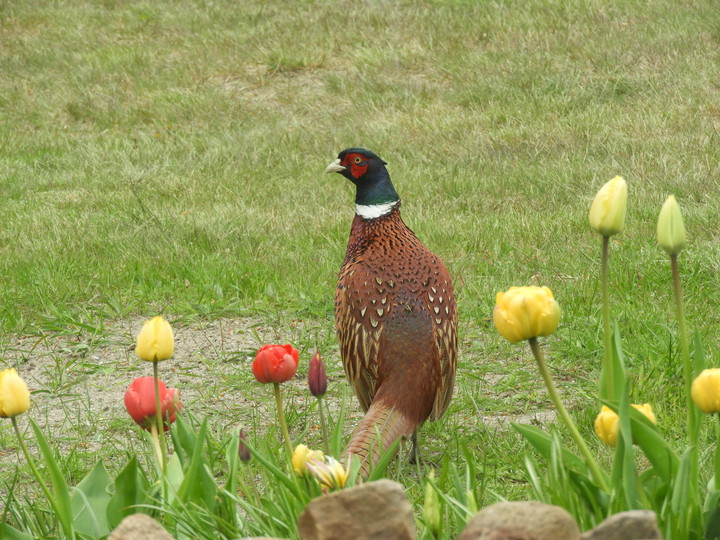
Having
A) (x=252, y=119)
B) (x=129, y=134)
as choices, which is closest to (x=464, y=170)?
(x=252, y=119)

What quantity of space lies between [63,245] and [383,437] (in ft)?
12.6

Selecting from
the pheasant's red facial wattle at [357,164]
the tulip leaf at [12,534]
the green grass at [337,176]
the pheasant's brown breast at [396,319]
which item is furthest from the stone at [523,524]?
the pheasant's red facial wattle at [357,164]

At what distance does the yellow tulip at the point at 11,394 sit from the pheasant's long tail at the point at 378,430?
110cm

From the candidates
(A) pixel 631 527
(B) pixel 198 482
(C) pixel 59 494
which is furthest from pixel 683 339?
(C) pixel 59 494

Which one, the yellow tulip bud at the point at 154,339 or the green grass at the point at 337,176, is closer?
the yellow tulip bud at the point at 154,339

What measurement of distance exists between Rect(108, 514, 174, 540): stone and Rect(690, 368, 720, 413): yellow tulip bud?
95cm

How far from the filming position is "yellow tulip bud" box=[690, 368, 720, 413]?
169cm

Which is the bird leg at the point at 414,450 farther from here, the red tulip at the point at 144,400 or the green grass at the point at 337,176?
the red tulip at the point at 144,400

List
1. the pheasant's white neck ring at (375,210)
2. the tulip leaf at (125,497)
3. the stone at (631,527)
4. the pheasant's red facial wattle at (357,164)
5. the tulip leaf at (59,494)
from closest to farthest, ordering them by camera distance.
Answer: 1. the stone at (631,527)
2. the tulip leaf at (59,494)
3. the tulip leaf at (125,497)
4. the pheasant's white neck ring at (375,210)
5. the pheasant's red facial wattle at (357,164)

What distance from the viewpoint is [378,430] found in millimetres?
2775

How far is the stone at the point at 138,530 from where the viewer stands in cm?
158

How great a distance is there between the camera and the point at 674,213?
1732mm

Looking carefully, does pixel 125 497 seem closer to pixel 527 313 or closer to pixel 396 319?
pixel 527 313

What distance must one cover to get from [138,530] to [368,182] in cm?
230
